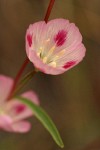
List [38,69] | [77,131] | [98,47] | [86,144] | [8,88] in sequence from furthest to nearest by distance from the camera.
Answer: [98,47] < [77,131] < [86,144] < [8,88] < [38,69]

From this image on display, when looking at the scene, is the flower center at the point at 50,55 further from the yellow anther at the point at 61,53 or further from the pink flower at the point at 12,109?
the pink flower at the point at 12,109

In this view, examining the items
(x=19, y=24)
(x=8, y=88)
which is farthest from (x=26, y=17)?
(x=8, y=88)

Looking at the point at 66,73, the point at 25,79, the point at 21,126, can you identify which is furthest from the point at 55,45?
the point at 66,73

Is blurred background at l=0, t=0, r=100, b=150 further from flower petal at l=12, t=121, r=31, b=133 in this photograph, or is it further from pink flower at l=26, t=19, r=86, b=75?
pink flower at l=26, t=19, r=86, b=75

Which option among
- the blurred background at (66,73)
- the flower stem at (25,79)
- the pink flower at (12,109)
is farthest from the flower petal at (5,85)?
the blurred background at (66,73)

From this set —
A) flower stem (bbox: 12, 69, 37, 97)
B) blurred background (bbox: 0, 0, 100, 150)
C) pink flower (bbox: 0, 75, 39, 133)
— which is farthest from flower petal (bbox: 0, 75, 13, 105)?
blurred background (bbox: 0, 0, 100, 150)

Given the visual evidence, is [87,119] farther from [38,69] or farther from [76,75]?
[38,69]
